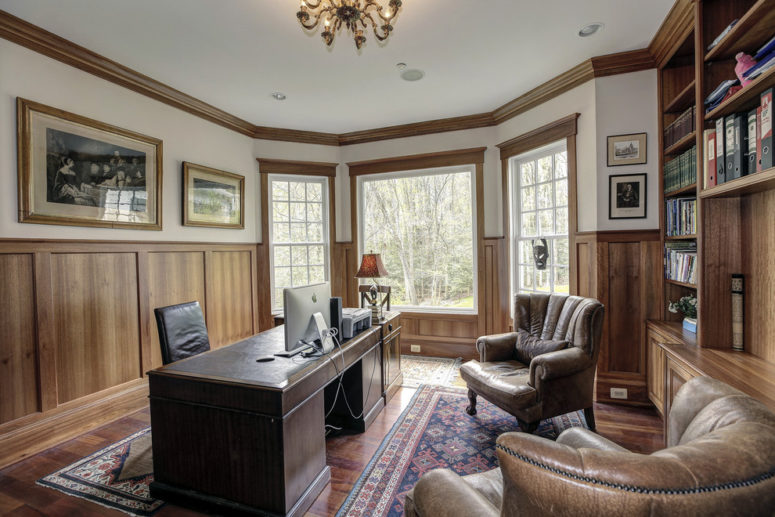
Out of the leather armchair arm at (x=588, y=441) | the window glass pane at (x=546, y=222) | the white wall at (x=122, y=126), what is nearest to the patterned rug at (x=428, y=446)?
the leather armchair arm at (x=588, y=441)

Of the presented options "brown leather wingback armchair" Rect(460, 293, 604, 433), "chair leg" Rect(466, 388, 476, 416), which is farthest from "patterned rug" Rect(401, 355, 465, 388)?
"brown leather wingback armchair" Rect(460, 293, 604, 433)

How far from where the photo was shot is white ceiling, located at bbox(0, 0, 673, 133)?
7.48 ft

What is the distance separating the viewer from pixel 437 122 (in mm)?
4316

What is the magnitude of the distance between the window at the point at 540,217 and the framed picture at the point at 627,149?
49 centimetres

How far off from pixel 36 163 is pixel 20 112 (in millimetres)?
330

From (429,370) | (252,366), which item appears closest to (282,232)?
(429,370)

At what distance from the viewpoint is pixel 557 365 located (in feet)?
7.62

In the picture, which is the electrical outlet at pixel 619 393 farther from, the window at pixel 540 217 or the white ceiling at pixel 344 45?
the white ceiling at pixel 344 45

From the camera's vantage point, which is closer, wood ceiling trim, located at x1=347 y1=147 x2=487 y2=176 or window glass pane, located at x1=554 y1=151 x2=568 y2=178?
window glass pane, located at x1=554 y1=151 x2=568 y2=178

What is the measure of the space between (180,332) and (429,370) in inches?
99.1

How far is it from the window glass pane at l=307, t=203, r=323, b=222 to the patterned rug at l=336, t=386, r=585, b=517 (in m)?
2.69

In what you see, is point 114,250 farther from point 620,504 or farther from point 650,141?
point 650,141

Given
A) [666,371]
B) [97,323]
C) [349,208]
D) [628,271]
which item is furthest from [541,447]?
[349,208]

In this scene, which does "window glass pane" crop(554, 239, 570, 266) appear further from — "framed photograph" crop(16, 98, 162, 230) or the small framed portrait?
"framed photograph" crop(16, 98, 162, 230)
